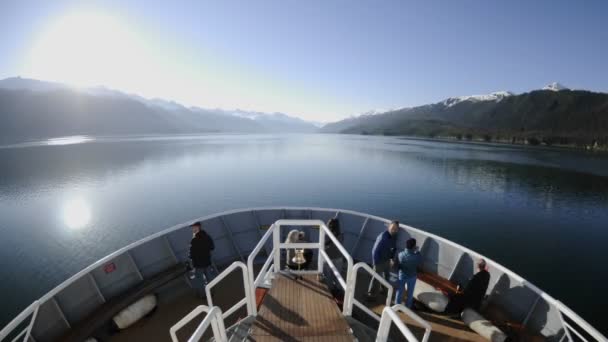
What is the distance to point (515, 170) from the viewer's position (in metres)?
60.0

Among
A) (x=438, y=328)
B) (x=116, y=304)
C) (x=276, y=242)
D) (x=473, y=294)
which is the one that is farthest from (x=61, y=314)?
(x=473, y=294)

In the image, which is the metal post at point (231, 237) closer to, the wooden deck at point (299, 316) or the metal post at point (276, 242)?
the metal post at point (276, 242)

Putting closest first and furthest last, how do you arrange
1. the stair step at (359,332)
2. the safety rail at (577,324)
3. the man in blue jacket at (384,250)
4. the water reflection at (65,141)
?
the safety rail at (577,324) → the stair step at (359,332) → the man in blue jacket at (384,250) → the water reflection at (65,141)

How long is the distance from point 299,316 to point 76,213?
33.9m

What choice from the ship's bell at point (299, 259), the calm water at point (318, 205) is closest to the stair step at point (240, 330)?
the ship's bell at point (299, 259)

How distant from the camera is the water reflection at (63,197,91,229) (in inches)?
1019

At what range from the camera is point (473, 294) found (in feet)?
24.3

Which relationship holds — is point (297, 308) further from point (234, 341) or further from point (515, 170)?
point (515, 170)

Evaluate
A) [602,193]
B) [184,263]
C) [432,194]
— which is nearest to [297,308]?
[184,263]

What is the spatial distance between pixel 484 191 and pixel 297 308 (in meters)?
44.3

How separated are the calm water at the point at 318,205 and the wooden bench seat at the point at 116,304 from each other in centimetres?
1074

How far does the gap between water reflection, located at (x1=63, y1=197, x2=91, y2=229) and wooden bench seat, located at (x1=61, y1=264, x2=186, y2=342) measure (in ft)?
76.0

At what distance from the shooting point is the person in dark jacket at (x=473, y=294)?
7.28m

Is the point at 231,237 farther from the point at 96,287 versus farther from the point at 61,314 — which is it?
the point at 61,314
